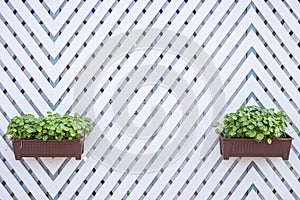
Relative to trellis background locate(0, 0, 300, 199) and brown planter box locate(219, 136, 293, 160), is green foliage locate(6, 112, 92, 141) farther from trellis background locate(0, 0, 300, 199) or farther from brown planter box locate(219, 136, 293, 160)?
brown planter box locate(219, 136, 293, 160)

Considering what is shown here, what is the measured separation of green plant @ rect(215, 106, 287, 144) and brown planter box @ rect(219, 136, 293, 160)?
3 centimetres

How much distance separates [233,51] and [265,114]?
413 millimetres

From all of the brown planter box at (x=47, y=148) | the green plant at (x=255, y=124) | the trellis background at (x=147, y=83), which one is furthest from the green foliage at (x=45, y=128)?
the green plant at (x=255, y=124)

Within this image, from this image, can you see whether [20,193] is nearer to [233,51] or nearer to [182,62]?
[182,62]

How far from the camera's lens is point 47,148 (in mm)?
2076

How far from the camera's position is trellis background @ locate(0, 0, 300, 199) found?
7.41 feet

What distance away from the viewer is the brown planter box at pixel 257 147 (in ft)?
6.79

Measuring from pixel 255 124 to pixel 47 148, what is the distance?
107 centimetres

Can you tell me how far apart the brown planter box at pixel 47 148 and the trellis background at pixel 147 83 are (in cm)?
19

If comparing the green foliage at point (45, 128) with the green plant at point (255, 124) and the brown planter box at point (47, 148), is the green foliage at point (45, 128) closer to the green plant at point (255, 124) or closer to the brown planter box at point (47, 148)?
the brown planter box at point (47, 148)

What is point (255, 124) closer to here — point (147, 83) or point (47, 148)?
point (147, 83)

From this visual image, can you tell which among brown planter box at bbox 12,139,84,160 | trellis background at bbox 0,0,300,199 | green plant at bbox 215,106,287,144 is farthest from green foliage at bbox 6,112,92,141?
green plant at bbox 215,106,287,144

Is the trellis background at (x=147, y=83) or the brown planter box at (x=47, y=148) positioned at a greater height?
the trellis background at (x=147, y=83)

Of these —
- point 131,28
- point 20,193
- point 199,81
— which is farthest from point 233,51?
point 20,193
